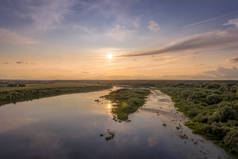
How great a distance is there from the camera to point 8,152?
1723 centimetres

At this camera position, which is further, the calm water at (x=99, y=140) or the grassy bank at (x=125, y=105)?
the grassy bank at (x=125, y=105)

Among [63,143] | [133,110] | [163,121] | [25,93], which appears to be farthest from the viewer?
Answer: [25,93]

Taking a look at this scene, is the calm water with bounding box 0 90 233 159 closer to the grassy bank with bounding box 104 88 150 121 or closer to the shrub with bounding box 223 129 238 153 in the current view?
the shrub with bounding box 223 129 238 153

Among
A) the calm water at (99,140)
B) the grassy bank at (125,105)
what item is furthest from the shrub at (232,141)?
the grassy bank at (125,105)

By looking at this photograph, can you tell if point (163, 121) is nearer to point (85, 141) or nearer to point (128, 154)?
point (128, 154)

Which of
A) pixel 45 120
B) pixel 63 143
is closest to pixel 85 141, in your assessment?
pixel 63 143

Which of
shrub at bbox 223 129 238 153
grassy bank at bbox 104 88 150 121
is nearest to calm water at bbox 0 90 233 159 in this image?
shrub at bbox 223 129 238 153

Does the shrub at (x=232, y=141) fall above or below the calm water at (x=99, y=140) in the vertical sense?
above

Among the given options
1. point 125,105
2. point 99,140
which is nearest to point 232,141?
point 99,140

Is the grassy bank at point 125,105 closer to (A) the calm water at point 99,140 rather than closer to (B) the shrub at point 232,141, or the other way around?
(A) the calm water at point 99,140

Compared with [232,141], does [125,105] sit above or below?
above

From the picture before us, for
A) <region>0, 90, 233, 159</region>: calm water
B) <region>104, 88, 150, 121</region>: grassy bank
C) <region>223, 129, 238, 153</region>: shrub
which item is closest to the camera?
<region>223, 129, 238, 153</region>: shrub

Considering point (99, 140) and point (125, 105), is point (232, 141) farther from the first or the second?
point (125, 105)

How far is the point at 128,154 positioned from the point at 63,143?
9.21 metres
